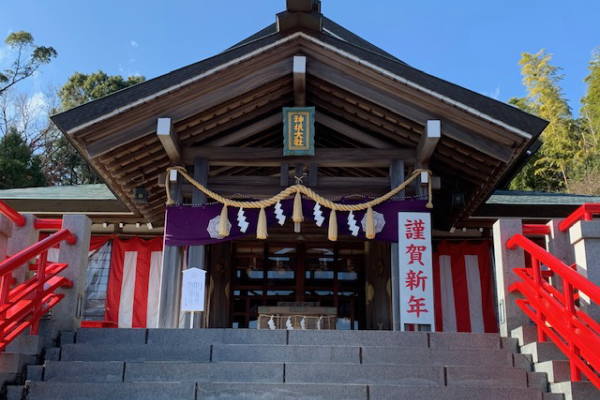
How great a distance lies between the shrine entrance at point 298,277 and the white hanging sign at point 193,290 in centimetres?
364

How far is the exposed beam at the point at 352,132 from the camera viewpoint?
954 centimetres

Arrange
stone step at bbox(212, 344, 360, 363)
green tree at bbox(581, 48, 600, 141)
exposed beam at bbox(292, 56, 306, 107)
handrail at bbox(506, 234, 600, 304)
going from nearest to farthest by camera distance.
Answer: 1. handrail at bbox(506, 234, 600, 304)
2. stone step at bbox(212, 344, 360, 363)
3. exposed beam at bbox(292, 56, 306, 107)
4. green tree at bbox(581, 48, 600, 141)

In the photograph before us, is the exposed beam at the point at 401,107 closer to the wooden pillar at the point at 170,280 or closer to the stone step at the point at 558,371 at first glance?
the wooden pillar at the point at 170,280

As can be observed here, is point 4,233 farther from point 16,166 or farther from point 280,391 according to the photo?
point 16,166

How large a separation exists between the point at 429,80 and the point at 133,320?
24.6 ft

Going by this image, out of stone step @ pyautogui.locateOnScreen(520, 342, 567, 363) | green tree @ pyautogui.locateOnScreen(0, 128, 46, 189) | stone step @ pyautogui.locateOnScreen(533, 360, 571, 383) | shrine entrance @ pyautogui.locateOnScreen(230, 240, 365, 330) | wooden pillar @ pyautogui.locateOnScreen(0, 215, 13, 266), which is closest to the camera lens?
stone step @ pyautogui.locateOnScreen(533, 360, 571, 383)

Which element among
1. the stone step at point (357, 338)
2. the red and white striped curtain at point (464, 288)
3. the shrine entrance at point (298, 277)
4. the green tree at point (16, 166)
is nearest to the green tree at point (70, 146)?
the green tree at point (16, 166)

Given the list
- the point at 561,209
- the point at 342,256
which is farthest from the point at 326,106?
the point at 561,209

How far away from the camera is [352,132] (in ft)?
31.4

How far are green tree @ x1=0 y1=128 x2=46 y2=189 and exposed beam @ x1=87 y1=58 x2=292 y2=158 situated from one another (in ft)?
52.9

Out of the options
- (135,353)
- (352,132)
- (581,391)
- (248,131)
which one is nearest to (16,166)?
(248,131)

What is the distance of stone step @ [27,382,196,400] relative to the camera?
488 centimetres

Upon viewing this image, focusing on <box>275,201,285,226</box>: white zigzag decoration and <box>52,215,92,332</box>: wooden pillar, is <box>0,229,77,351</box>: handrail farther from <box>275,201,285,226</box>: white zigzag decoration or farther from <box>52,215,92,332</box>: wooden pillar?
<box>275,201,285,226</box>: white zigzag decoration

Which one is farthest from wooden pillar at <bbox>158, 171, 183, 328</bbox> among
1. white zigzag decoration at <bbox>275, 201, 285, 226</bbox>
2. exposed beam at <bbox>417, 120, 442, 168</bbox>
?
exposed beam at <bbox>417, 120, 442, 168</bbox>
